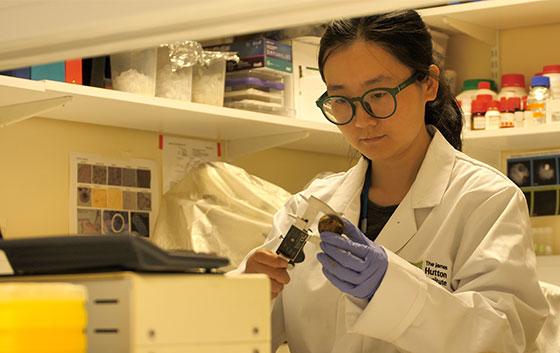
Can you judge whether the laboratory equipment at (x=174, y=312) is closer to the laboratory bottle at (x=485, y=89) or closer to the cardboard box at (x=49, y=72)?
the cardboard box at (x=49, y=72)

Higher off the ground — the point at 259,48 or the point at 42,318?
the point at 259,48

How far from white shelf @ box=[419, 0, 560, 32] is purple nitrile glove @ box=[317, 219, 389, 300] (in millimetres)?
1624

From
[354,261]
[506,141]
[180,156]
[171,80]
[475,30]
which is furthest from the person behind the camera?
[475,30]

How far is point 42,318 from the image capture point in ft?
2.83

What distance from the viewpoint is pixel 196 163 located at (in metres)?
3.14

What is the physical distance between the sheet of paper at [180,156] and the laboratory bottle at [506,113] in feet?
2.96

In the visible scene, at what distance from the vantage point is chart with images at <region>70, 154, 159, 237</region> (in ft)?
9.11

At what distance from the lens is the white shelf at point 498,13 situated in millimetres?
3109

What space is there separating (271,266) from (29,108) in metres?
0.88

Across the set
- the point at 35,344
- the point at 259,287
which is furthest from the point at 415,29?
the point at 35,344

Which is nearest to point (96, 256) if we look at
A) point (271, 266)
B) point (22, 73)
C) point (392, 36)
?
point (271, 266)

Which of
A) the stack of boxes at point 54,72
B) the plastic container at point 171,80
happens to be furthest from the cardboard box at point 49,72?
the plastic container at point 171,80

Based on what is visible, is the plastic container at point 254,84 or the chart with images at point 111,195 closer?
the chart with images at point 111,195

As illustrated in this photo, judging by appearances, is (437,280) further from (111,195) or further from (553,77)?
(553,77)
